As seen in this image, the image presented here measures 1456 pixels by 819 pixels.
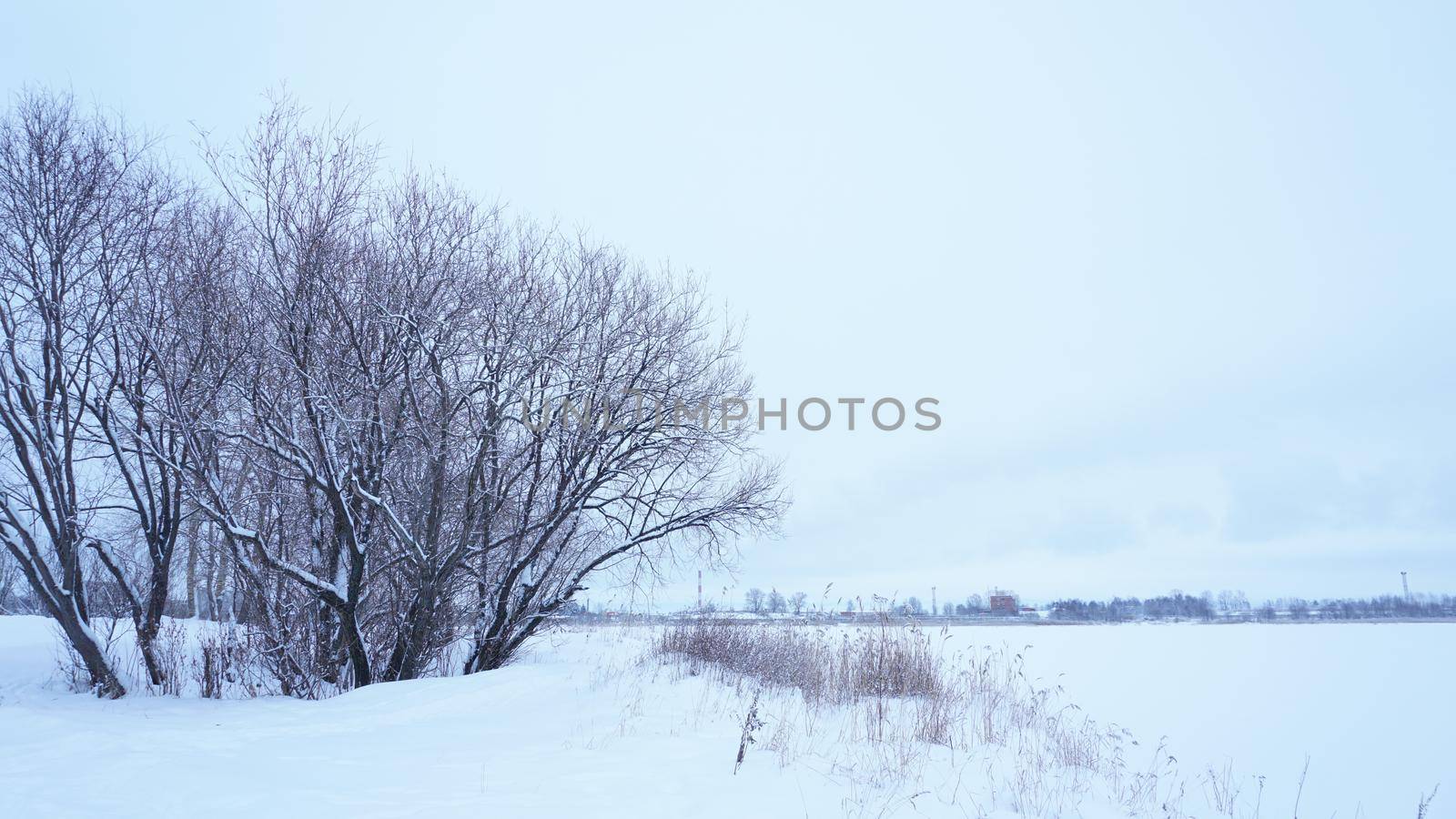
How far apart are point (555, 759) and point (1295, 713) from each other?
55.7ft

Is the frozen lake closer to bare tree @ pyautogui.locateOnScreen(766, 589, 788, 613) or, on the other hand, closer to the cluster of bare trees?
bare tree @ pyautogui.locateOnScreen(766, 589, 788, 613)

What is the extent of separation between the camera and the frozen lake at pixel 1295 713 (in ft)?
31.8

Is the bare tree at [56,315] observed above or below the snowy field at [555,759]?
above

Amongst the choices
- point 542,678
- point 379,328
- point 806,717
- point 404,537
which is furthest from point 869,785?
point 379,328

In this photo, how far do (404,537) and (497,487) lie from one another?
5.68 ft

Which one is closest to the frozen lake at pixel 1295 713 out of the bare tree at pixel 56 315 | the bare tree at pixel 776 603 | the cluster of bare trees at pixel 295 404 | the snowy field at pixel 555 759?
the snowy field at pixel 555 759

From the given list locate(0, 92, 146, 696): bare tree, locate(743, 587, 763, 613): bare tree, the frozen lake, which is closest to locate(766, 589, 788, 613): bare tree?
locate(743, 587, 763, 613): bare tree

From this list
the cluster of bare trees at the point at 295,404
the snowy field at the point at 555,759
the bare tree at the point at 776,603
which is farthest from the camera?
the bare tree at the point at 776,603

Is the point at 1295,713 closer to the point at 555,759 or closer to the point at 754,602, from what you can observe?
the point at 754,602

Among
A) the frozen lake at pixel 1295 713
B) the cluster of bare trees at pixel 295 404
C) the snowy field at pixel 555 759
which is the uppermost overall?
the cluster of bare trees at pixel 295 404

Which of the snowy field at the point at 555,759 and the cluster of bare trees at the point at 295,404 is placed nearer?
the snowy field at the point at 555,759

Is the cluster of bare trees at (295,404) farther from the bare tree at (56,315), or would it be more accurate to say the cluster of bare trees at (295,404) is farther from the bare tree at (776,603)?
the bare tree at (776,603)

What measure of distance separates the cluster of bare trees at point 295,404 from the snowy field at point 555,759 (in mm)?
1416

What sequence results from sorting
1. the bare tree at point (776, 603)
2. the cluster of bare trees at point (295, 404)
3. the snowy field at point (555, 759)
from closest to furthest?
1. the snowy field at point (555, 759)
2. the cluster of bare trees at point (295, 404)
3. the bare tree at point (776, 603)
